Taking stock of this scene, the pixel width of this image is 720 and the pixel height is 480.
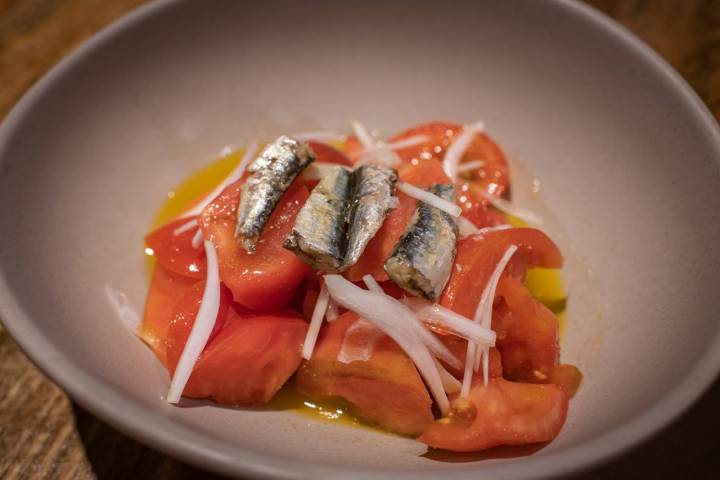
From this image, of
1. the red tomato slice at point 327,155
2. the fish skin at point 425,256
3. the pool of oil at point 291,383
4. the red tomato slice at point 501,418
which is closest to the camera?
the red tomato slice at point 501,418

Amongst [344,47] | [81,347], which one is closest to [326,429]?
[81,347]

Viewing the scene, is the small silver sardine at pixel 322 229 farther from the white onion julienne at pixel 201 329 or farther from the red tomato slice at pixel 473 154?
the red tomato slice at pixel 473 154

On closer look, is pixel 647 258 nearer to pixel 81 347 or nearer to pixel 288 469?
pixel 288 469

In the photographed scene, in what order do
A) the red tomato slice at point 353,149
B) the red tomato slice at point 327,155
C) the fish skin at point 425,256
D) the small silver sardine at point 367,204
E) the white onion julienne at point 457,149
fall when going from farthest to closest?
the red tomato slice at point 353,149
the white onion julienne at point 457,149
the red tomato slice at point 327,155
the small silver sardine at point 367,204
the fish skin at point 425,256

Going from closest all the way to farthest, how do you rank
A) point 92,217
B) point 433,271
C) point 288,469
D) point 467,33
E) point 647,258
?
point 288,469 < point 433,271 < point 647,258 < point 92,217 < point 467,33

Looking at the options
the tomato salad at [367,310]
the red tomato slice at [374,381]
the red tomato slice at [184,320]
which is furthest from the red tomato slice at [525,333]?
the red tomato slice at [184,320]

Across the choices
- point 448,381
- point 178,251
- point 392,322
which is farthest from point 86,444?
point 448,381
